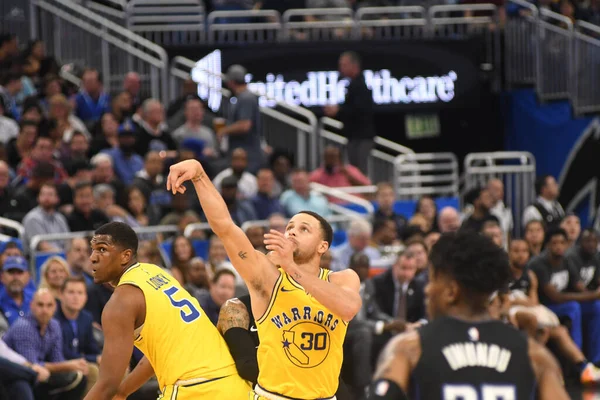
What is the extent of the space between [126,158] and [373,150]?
15.8ft

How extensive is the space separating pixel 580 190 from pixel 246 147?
19.6ft

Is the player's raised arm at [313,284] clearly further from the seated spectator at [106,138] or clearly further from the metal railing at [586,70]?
the metal railing at [586,70]

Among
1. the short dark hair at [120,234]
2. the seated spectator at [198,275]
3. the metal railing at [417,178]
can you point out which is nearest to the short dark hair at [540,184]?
the metal railing at [417,178]

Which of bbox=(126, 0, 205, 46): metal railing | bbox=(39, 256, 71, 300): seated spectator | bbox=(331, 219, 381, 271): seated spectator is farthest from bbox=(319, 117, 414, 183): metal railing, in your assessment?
bbox=(39, 256, 71, 300): seated spectator

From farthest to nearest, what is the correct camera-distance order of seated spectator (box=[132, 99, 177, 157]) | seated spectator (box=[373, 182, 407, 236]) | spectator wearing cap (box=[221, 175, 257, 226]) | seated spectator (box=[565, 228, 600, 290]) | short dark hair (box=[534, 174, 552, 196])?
short dark hair (box=[534, 174, 552, 196]), seated spectator (box=[132, 99, 177, 157]), seated spectator (box=[373, 182, 407, 236]), seated spectator (box=[565, 228, 600, 290]), spectator wearing cap (box=[221, 175, 257, 226])

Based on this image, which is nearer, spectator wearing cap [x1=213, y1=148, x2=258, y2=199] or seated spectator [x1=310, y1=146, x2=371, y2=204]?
spectator wearing cap [x1=213, y1=148, x2=258, y2=199]

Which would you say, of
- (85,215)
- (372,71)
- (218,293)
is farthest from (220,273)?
(372,71)

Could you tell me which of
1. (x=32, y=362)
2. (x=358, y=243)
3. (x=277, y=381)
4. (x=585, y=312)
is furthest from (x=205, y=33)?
(x=277, y=381)

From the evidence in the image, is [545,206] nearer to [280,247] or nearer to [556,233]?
[556,233]

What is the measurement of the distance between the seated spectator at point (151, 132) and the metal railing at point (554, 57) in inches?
264

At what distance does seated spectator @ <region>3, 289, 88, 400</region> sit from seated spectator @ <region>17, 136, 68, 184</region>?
2954 millimetres

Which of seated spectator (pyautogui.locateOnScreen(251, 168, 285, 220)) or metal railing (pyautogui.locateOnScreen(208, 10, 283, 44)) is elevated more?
metal railing (pyautogui.locateOnScreen(208, 10, 283, 44))

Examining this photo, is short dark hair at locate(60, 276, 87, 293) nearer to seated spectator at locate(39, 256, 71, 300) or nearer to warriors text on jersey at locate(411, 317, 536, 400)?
seated spectator at locate(39, 256, 71, 300)

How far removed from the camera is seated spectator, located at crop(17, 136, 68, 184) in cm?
1310
